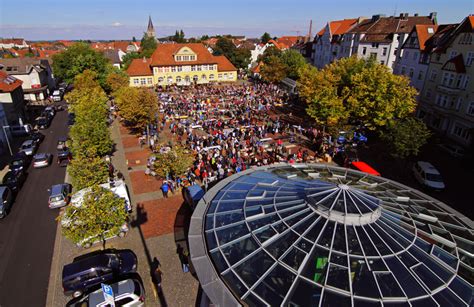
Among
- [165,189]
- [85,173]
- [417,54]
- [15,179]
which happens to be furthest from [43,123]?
[417,54]

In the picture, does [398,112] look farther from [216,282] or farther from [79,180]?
[79,180]

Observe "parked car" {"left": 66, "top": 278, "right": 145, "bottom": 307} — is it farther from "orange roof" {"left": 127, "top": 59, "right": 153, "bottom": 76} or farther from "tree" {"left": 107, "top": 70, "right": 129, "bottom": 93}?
"orange roof" {"left": 127, "top": 59, "right": 153, "bottom": 76}

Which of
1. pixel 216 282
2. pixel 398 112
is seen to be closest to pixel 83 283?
pixel 216 282

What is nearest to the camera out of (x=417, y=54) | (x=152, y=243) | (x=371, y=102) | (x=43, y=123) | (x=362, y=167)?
(x=152, y=243)

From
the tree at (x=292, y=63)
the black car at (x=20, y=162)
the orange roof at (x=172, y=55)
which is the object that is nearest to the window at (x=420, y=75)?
the tree at (x=292, y=63)

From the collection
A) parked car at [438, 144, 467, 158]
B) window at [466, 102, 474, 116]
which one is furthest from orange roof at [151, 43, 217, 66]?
parked car at [438, 144, 467, 158]

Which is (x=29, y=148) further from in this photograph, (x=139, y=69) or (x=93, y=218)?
(x=139, y=69)

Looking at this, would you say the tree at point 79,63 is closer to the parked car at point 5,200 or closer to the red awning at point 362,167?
the parked car at point 5,200

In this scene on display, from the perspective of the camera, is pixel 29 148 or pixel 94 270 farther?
pixel 29 148
